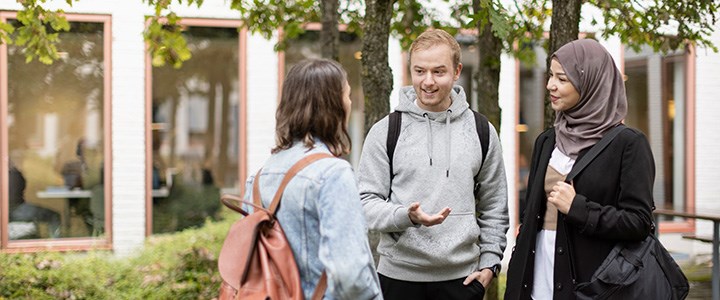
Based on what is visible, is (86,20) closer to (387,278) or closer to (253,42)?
(253,42)

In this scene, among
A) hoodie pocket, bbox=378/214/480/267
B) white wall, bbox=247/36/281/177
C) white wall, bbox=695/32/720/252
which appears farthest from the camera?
white wall, bbox=695/32/720/252

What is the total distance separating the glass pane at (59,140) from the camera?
1099 cm

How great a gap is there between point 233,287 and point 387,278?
103 centimetres

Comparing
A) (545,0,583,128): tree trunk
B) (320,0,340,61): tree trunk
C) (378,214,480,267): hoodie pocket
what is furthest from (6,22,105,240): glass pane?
(378,214,480,267): hoodie pocket

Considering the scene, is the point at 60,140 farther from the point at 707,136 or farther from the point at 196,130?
the point at 707,136

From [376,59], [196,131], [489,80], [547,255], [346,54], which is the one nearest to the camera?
[547,255]

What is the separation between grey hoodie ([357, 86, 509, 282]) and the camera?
12.8 feet

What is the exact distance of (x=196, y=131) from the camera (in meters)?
11.5

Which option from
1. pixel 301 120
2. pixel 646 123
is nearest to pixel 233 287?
pixel 301 120

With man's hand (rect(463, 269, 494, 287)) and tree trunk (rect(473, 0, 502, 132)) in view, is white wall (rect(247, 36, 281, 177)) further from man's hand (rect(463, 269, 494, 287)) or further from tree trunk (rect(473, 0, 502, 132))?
man's hand (rect(463, 269, 494, 287))

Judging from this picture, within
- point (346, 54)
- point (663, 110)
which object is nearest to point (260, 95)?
point (346, 54)

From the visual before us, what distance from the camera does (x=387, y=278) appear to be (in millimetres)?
4016

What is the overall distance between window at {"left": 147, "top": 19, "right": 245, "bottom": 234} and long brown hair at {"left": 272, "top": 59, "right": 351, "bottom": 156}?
27.4 feet

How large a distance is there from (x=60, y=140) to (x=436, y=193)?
8201 millimetres
